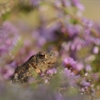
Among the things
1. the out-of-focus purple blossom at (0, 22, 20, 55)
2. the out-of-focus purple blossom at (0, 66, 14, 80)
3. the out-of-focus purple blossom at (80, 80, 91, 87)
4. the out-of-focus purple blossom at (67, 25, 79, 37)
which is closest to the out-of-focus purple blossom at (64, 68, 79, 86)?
the out-of-focus purple blossom at (80, 80, 91, 87)

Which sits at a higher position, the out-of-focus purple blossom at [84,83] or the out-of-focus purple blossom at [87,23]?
the out-of-focus purple blossom at [84,83]

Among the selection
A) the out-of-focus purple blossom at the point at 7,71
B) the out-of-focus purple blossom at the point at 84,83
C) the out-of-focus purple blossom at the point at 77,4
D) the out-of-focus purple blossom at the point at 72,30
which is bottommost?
the out-of-focus purple blossom at the point at 72,30

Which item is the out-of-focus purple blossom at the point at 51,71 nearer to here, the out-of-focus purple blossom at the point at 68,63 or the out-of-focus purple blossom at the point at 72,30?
the out-of-focus purple blossom at the point at 68,63

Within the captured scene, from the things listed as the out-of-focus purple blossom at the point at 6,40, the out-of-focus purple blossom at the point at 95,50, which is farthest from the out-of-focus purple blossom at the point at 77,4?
the out-of-focus purple blossom at the point at 6,40

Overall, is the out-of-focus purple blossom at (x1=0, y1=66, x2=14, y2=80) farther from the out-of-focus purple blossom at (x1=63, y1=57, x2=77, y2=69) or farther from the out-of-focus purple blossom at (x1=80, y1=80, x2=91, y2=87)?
the out-of-focus purple blossom at (x1=80, y1=80, x2=91, y2=87)

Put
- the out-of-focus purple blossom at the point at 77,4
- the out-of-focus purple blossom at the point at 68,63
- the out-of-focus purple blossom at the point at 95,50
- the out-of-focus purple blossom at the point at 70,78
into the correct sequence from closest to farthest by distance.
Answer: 1. the out-of-focus purple blossom at the point at 70,78
2. the out-of-focus purple blossom at the point at 68,63
3. the out-of-focus purple blossom at the point at 95,50
4. the out-of-focus purple blossom at the point at 77,4

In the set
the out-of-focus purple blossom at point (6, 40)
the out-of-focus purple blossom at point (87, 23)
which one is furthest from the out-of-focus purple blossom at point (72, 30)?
the out-of-focus purple blossom at point (6, 40)

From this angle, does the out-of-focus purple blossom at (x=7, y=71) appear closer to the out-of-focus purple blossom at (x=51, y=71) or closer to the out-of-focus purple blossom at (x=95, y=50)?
the out-of-focus purple blossom at (x=51, y=71)

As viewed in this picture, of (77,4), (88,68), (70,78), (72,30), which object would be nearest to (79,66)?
(88,68)

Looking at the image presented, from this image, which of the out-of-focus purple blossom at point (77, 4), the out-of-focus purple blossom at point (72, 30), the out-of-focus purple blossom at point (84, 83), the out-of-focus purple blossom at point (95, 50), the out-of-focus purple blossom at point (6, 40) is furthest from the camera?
the out-of-focus purple blossom at point (77, 4)

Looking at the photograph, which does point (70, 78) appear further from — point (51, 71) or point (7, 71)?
point (7, 71)

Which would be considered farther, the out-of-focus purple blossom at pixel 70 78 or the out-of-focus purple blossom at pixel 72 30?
the out-of-focus purple blossom at pixel 72 30
